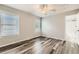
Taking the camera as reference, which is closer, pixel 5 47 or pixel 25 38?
pixel 5 47

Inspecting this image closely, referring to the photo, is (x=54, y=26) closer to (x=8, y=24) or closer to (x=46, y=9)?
(x=46, y=9)

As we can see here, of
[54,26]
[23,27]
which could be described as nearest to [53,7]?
[54,26]

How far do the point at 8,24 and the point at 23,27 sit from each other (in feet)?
0.90

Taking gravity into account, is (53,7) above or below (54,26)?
above

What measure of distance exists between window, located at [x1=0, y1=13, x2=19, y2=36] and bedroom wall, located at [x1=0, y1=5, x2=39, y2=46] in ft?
0.24

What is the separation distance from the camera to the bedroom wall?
1630 millimetres

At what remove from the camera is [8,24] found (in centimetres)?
169

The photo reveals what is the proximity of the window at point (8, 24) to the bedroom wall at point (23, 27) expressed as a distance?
74mm

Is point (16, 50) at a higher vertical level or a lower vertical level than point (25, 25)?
lower

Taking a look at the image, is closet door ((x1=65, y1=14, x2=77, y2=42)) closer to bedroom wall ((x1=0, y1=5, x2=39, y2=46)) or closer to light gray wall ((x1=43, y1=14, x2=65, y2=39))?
light gray wall ((x1=43, y1=14, x2=65, y2=39))

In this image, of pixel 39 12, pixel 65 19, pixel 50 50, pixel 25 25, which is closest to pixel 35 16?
pixel 39 12
